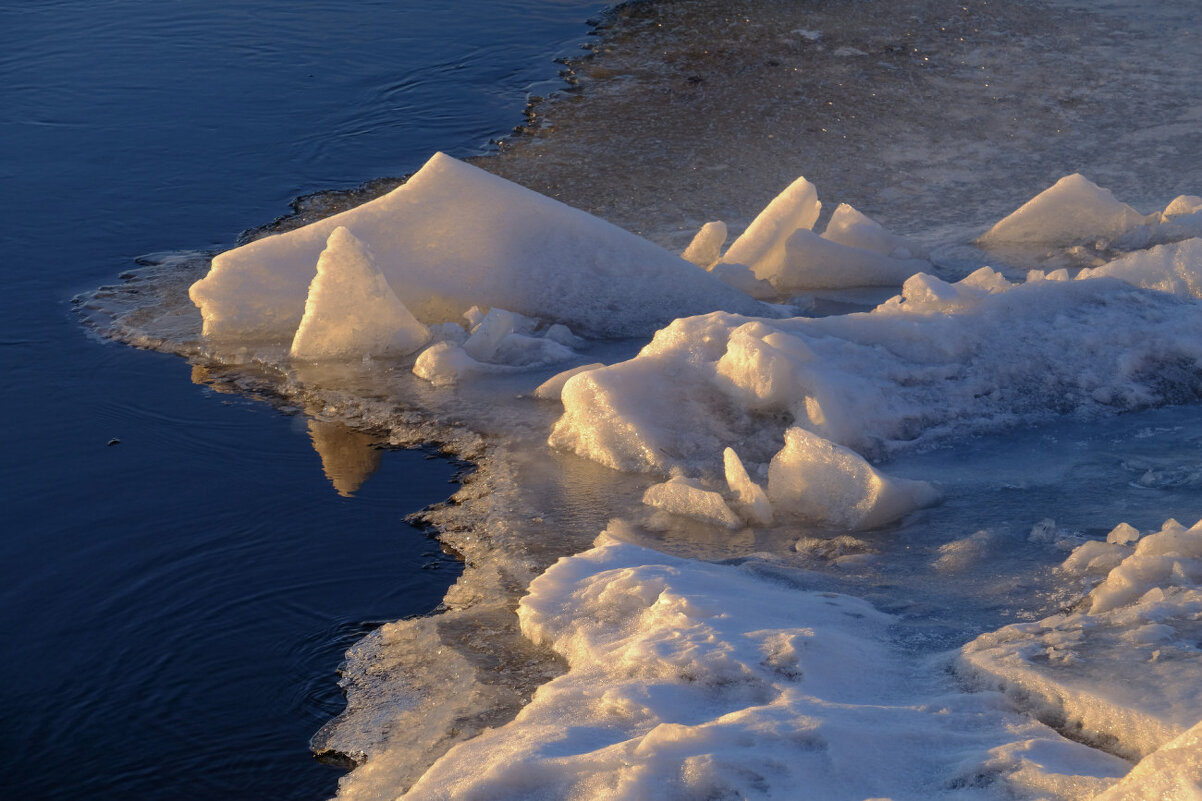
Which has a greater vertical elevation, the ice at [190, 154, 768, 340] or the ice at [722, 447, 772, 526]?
the ice at [190, 154, 768, 340]

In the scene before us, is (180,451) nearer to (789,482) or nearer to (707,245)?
(789,482)

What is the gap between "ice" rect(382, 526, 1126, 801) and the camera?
229 cm

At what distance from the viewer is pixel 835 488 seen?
3609mm

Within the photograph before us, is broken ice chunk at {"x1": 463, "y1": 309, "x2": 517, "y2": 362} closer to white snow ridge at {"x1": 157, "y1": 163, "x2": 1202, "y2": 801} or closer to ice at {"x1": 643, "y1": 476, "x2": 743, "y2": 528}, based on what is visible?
white snow ridge at {"x1": 157, "y1": 163, "x2": 1202, "y2": 801}

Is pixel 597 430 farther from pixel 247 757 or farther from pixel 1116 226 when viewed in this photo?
pixel 1116 226

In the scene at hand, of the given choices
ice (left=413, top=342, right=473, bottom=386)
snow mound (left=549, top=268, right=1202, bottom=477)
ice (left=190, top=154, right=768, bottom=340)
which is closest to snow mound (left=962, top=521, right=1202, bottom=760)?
snow mound (left=549, top=268, right=1202, bottom=477)

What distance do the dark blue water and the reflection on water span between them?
0.04 meters

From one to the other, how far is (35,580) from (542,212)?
2438mm

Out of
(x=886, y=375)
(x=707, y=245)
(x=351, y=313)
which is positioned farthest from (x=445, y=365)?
(x=886, y=375)

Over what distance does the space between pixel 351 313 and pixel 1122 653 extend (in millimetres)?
3153

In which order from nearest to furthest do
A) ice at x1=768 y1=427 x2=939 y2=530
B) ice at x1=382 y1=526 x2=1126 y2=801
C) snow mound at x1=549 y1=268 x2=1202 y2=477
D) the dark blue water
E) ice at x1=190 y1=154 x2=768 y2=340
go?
ice at x1=382 y1=526 x2=1126 y2=801 < the dark blue water < ice at x1=768 y1=427 x2=939 y2=530 < snow mound at x1=549 y1=268 x2=1202 y2=477 < ice at x1=190 y1=154 x2=768 y2=340

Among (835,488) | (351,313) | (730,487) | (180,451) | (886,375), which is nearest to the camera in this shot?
(835,488)

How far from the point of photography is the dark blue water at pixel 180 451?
3018 mm

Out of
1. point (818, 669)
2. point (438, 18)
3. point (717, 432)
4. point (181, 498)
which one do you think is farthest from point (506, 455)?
point (438, 18)
